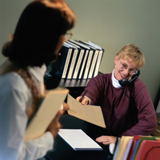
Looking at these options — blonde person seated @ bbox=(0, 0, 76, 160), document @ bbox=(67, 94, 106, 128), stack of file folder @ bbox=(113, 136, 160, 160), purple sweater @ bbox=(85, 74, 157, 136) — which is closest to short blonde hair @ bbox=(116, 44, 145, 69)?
purple sweater @ bbox=(85, 74, 157, 136)

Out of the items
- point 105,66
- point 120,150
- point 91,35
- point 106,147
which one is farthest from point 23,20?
point 105,66

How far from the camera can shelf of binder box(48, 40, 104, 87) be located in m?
2.07

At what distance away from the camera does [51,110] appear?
0.69 meters

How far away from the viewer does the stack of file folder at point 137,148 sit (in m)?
1.12

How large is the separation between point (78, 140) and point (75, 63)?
3.25ft

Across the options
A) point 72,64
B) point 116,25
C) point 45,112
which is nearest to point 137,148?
point 45,112

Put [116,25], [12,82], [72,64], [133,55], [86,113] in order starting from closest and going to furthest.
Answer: [12,82] → [86,113] → [133,55] → [72,64] → [116,25]

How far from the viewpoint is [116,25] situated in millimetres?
2641

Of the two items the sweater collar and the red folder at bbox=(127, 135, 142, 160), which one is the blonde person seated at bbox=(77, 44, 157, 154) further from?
the red folder at bbox=(127, 135, 142, 160)

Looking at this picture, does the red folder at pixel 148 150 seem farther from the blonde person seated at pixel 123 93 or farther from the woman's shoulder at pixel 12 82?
the woman's shoulder at pixel 12 82

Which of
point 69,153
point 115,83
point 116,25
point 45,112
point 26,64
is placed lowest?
point 69,153

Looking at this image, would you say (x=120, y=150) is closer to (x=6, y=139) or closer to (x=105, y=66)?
(x=6, y=139)

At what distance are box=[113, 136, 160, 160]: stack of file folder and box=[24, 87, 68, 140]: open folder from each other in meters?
0.54

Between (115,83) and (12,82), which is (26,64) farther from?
(115,83)
